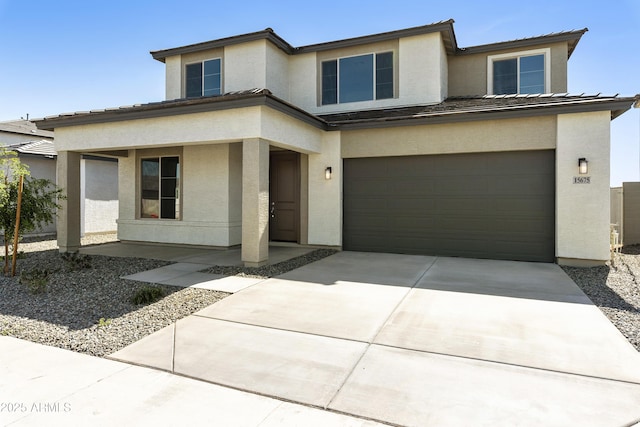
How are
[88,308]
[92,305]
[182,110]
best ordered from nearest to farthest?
[88,308], [92,305], [182,110]

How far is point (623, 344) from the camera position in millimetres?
4086

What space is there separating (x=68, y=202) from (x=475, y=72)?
13.1 m

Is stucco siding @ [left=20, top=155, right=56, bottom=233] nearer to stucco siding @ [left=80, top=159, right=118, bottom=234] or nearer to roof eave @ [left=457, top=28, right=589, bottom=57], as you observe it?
stucco siding @ [left=80, top=159, right=118, bottom=234]

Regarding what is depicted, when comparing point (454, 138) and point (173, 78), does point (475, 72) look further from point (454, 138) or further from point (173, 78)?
point (173, 78)

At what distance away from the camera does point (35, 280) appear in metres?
6.72

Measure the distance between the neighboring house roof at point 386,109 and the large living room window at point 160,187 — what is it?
2.58m

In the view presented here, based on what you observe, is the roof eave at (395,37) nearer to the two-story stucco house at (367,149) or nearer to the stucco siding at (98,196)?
the two-story stucco house at (367,149)

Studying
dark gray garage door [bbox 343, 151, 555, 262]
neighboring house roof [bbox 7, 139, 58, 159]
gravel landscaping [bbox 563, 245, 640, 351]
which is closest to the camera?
gravel landscaping [bbox 563, 245, 640, 351]

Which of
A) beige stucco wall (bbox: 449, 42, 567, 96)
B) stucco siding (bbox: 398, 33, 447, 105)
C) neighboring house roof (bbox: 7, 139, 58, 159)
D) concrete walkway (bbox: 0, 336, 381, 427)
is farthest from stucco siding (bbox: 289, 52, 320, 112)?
concrete walkway (bbox: 0, 336, 381, 427)

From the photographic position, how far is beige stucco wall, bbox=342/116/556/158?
874 centimetres

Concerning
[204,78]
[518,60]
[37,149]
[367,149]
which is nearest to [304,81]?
[204,78]

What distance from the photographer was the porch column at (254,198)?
7996 millimetres

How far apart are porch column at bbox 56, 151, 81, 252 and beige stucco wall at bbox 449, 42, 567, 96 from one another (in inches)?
474

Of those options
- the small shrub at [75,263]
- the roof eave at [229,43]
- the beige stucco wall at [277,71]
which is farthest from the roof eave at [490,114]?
the small shrub at [75,263]
